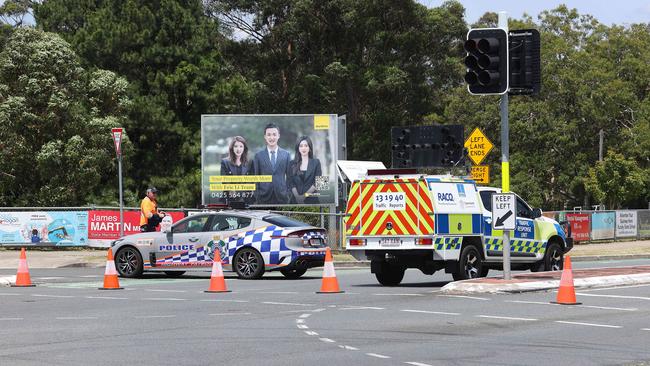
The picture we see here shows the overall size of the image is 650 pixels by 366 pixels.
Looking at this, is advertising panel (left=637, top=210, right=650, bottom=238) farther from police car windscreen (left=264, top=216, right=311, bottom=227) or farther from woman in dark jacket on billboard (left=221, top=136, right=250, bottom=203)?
police car windscreen (left=264, top=216, right=311, bottom=227)

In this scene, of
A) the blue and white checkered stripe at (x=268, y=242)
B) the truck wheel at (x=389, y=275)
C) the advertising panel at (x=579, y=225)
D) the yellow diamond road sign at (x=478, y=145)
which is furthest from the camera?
the advertising panel at (x=579, y=225)

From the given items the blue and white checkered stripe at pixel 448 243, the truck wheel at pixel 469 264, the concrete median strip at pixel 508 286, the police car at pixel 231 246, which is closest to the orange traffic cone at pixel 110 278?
the police car at pixel 231 246

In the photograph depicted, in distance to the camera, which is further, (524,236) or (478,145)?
(478,145)

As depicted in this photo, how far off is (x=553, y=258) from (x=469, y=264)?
3.70m

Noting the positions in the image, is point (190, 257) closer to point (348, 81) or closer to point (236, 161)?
point (236, 161)

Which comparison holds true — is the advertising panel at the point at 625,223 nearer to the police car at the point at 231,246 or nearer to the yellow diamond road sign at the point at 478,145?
the yellow diamond road sign at the point at 478,145

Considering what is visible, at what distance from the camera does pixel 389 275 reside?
22.0 meters

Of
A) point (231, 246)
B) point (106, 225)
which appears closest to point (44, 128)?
point (106, 225)

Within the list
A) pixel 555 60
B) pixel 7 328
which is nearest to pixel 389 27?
pixel 555 60

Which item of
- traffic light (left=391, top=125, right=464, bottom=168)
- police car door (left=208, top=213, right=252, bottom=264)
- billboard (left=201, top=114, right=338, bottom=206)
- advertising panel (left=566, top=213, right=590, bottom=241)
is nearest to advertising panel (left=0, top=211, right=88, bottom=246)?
billboard (left=201, top=114, right=338, bottom=206)

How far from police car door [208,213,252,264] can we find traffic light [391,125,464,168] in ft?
20.8

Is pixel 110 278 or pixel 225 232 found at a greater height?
pixel 225 232

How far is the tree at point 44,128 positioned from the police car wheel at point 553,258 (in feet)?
88.4

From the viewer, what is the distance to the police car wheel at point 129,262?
947 inches
